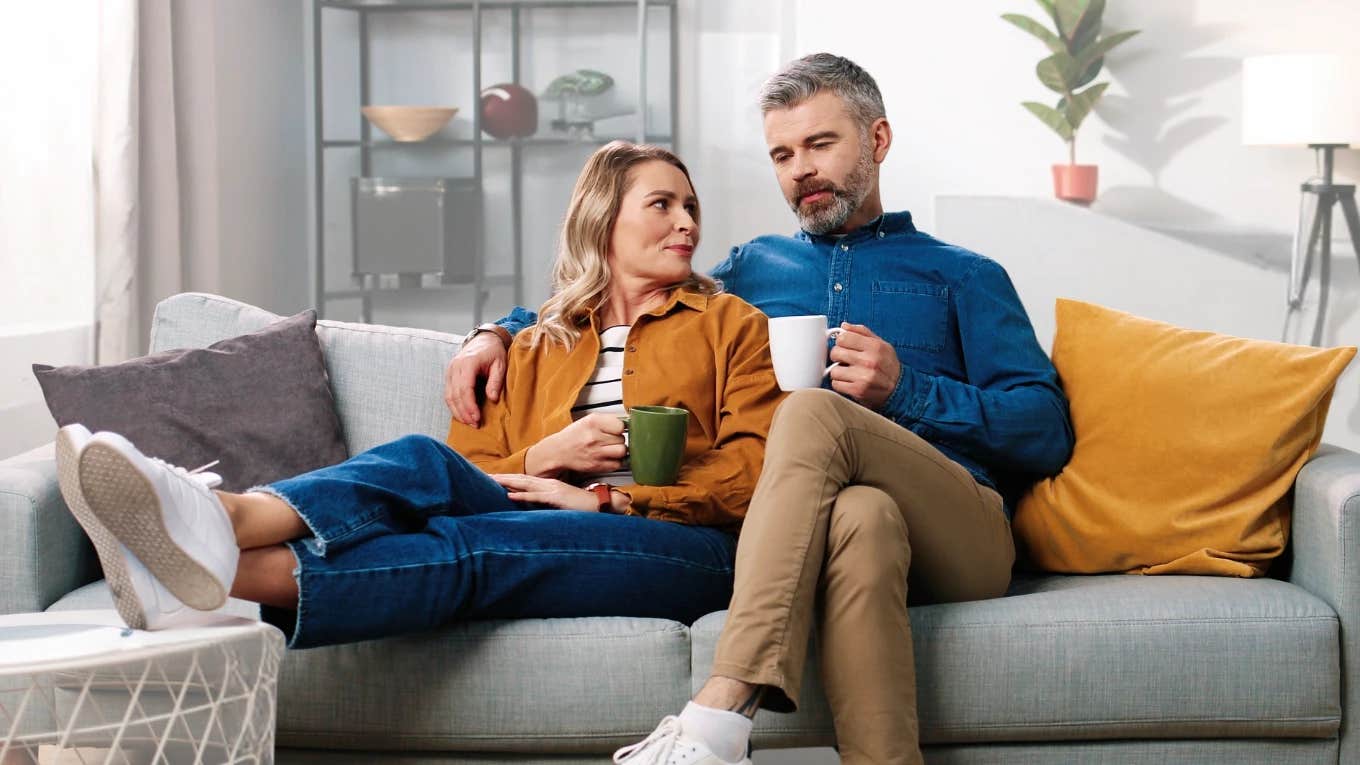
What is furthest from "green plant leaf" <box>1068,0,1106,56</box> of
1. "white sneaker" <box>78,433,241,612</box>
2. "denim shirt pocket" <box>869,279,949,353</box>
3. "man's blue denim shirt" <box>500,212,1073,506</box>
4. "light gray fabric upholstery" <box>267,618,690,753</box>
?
"white sneaker" <box>78,433,241,612</box>

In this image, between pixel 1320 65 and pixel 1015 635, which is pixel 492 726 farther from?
pixel 1320 65

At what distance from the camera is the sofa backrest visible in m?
2.34

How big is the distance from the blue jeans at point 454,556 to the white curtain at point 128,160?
1.91m

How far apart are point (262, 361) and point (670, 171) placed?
2.38 feet

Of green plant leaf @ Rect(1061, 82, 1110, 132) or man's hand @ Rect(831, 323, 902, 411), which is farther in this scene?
green plant leaf @ Rect(1061, 82, 1110, 132)

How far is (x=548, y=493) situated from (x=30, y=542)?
70 cm

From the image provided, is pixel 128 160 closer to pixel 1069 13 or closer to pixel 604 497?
pixel 604 497

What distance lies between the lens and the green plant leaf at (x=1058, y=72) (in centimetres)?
422

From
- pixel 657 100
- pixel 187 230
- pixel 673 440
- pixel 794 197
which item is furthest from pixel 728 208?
pixel 673 440

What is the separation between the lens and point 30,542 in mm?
1879

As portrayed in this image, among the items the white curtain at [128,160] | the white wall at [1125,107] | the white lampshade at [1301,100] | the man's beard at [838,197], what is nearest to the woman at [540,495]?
the man's beard at [838,197]

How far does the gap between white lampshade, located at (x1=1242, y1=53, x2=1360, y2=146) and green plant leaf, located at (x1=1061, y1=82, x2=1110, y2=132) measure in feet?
1.41

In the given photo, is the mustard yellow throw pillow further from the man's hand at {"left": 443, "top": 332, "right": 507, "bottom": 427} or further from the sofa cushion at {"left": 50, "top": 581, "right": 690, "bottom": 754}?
the man's hand at {"left": 443, "top": 332, "right": 507, "bottom": 427}

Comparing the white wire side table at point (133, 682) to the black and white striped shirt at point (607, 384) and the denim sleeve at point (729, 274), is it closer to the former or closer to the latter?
the black and white striped shirt at point (607, 384)
